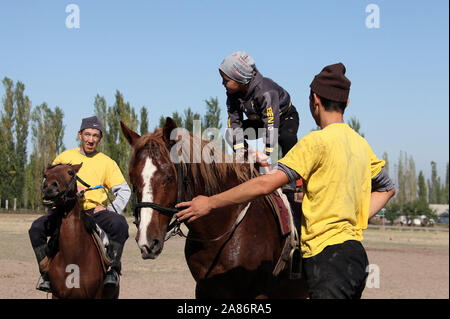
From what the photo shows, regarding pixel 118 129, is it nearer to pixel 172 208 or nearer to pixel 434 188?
pixel 172 208

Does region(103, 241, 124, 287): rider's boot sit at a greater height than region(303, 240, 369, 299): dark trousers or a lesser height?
lesser

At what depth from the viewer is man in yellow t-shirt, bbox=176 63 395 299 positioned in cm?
294

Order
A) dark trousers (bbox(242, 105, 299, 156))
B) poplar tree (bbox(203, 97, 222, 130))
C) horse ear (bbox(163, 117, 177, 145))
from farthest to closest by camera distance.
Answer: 1. poplar tree (bbox(203, 97, 222, 130))
2. dark trousers (bbox(242, 105, 299, 156))
3. horse ear (bbox(163, 117, 177, 145))

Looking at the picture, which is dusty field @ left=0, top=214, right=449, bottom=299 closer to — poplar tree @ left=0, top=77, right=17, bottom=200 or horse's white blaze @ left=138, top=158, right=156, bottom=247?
horse's white blaze @ left=138, top=158, right=156, bottom=247

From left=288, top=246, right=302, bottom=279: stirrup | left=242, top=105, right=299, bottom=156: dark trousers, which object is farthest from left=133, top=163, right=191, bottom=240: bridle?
left=242, top=105, right=299, bottom=156: dark trousers

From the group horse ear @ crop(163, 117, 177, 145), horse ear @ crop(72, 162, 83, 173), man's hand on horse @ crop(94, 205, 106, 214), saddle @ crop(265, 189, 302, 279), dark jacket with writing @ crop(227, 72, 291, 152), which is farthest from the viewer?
man's hand on horse @ crop(94, 205, 106, 214)

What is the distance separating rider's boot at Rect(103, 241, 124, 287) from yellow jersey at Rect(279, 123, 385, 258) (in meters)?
3.46

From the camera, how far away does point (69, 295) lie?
18.3ft

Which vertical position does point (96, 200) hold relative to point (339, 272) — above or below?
above

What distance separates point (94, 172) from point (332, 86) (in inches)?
150

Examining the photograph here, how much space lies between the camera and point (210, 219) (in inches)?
169

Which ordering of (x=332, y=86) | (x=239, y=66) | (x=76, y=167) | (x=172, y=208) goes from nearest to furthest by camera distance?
(x=332, y=86)
(x=172, y=208)
(x=239, y=66)
(x=76, y=167)

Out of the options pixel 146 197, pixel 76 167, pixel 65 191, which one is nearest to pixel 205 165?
pixel 146 197
